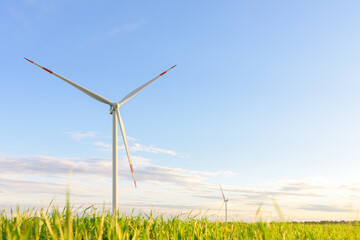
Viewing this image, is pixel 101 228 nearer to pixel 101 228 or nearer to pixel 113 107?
pixel 101 228

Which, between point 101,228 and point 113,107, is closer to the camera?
point 101,228

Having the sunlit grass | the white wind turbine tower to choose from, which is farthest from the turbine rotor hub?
the sunlit grass

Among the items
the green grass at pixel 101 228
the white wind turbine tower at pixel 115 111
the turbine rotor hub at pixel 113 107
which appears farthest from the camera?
the turbine rotor hub at pixel 113 107

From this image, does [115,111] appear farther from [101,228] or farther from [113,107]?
[101,228]

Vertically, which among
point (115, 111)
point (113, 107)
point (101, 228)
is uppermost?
point (113, 107)

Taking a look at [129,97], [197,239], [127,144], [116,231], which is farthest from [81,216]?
[129,97]

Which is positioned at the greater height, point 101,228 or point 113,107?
point 113,107

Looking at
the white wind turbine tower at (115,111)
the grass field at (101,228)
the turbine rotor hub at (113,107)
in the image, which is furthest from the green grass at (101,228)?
the turbine rotor hub at (113,107)

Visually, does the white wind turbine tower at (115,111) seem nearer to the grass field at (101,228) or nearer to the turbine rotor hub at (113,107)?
the turbine rotor hub at (113,107)

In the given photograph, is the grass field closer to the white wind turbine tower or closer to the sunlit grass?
the sunlit grass

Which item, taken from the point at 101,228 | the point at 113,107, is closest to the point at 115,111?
the point at 113,107

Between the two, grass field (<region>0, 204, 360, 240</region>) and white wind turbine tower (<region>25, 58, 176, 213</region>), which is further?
white wind turbine tower (<region>25, 58, 176, 213</region>)

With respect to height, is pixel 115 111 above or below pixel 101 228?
above

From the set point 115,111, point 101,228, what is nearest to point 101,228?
point 101,228
